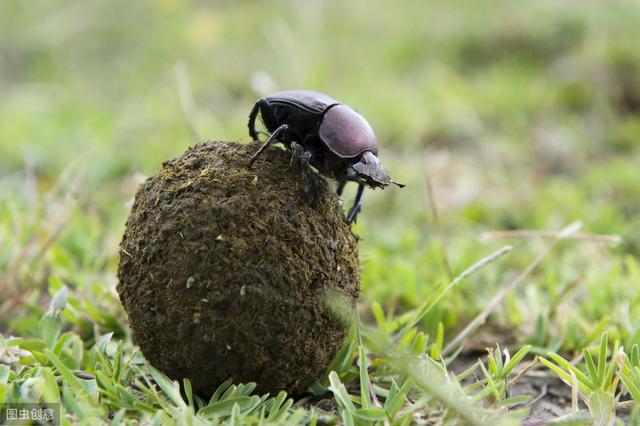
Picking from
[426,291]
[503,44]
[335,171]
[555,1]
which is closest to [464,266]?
[426,291]

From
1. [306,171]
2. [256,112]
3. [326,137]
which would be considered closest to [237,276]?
[306,171]

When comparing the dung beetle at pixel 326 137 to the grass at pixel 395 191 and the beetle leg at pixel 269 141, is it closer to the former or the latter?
the beetle leg at pixel 269 141

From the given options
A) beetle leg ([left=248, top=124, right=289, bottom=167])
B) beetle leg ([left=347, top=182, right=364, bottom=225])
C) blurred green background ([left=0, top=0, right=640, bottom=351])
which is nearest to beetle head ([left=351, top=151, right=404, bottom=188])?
beetle leg ([left=347, top=182, right=364, bottom=225])

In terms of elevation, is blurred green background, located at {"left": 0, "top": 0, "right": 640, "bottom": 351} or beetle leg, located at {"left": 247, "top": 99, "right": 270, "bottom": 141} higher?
beetle leg, located at {"left": 247, "top": 99, "right": 270, "bottom": 141}

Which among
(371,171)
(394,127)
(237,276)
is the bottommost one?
(394,127)

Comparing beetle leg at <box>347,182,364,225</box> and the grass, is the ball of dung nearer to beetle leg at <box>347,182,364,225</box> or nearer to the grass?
the grass

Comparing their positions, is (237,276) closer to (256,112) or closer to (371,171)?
(371,171)

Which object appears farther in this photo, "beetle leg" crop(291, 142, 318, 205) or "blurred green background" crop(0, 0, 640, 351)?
"blurred green background" crop(0, 0, 640, 351)

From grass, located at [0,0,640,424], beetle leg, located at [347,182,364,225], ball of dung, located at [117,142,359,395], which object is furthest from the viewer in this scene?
beetle leg, located at [347,182,364,225]

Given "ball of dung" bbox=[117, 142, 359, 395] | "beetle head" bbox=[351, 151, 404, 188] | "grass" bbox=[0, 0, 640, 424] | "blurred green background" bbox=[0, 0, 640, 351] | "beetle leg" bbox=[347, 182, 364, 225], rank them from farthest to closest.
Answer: "blurred green background" bbox=[0, 0, 640, 351]
"beetle leg" bbox=[347, 182, 364, 225]
"beetle head" bbox=[351, 151, 404, 188]
"grass" bbox=[0, 0, 640, 424]
"ball of dung" bbox=[117, 142, 359, 395]
